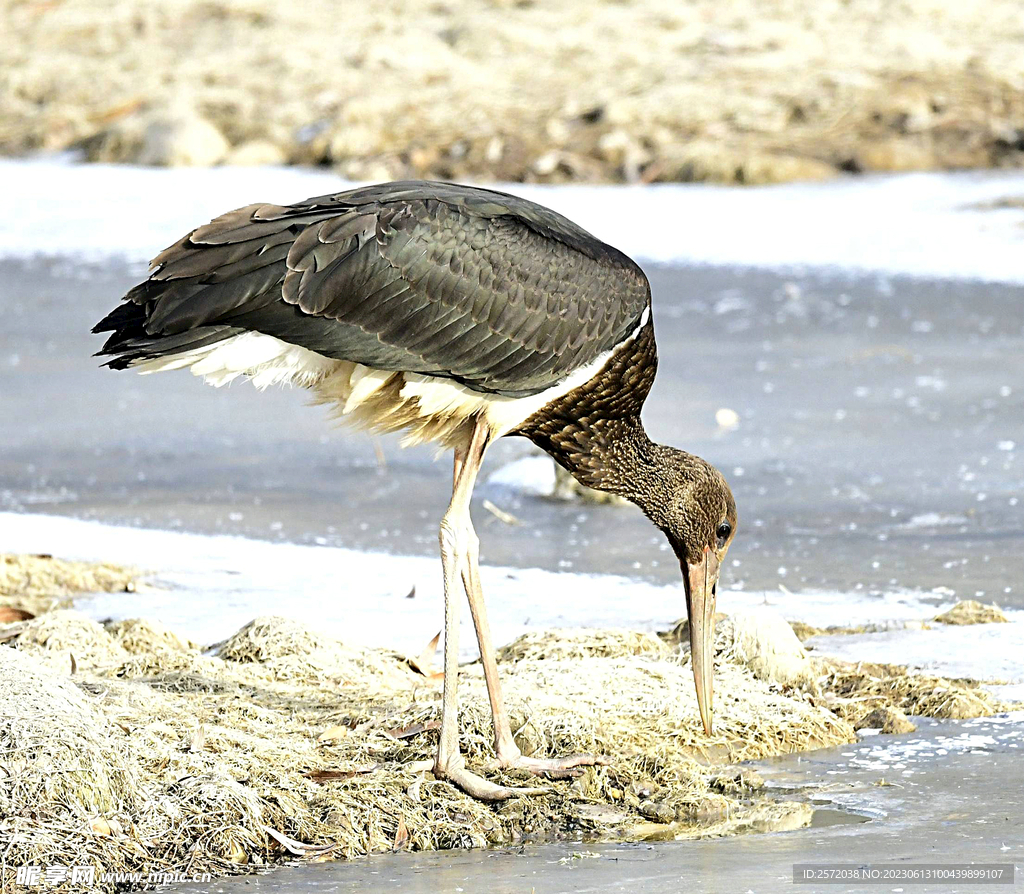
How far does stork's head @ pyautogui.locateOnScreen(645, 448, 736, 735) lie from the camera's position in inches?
226

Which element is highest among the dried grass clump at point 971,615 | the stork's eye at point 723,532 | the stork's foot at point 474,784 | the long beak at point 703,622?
the stork's eye at point 723,532

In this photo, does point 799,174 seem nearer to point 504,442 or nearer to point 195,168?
point 195,168

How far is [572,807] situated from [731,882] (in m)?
0.84

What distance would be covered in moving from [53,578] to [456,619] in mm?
2693

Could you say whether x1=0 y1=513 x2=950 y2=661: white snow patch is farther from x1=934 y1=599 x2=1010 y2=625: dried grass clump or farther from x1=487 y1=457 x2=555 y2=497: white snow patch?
x1=487 y1=457 x2=555 y2=497: white snow patch

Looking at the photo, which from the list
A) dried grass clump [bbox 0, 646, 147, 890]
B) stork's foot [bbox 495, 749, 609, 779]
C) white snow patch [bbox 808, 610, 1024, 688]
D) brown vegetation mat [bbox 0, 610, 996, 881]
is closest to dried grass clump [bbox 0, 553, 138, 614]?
brown vegetation mat [bbox 0, 610, 996, 881]

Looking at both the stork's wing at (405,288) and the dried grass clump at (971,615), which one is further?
the dried grass clump at (971,615)

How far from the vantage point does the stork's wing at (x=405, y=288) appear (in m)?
5.11

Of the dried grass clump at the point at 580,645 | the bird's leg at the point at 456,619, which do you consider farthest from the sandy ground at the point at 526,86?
the bird's leg at the point at 456,619

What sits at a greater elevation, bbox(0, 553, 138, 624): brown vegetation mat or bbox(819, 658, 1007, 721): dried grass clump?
bbox(819, 658, 1007, 721): dried grass clump

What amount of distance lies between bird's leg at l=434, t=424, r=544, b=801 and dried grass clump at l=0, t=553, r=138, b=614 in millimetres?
2297

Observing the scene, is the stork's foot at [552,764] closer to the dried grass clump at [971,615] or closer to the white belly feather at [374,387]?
the white belly feather at [374,387]

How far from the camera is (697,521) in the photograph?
5.79m

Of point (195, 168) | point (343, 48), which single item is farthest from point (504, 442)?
point (343, 48)
